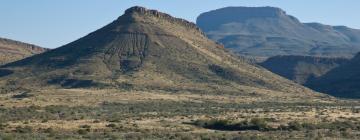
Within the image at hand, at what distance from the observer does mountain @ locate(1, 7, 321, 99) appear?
15525 cm

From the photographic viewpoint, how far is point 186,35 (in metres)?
194

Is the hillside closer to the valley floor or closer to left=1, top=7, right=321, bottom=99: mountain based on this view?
the valley floor

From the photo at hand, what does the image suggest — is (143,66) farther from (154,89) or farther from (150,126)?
(150,126)

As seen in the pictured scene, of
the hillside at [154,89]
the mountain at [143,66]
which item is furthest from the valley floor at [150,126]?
the mountain at [143,66]

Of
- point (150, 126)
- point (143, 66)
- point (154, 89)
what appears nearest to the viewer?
point (150, 126)

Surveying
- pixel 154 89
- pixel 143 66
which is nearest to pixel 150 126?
pixel 154 89

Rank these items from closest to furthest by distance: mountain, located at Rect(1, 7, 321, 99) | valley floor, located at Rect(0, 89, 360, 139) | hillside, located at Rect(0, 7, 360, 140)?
1. valley floor, located at Rect(0, 89, 360, 139)
2. hillside, located at Rect(0, 7, 360, 140)
3. mountain, located at Rect(1, 7, 321, 99)

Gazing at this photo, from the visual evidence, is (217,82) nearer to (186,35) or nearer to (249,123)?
(186,35)

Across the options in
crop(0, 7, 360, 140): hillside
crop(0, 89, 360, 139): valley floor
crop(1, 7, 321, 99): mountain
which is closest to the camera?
crop(0, 89, 360, 139): valley floor

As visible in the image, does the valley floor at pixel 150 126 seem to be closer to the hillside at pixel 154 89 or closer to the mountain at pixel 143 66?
the hillside at pixel 154 89

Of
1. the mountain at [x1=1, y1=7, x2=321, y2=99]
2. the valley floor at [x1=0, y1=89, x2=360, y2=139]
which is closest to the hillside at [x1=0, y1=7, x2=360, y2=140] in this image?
the valley floor at [x1=0, y1=89, x2=360, y2=139]

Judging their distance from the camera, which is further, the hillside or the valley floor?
the hillside

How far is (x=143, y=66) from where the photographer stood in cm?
16475

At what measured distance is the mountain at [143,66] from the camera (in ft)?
509
